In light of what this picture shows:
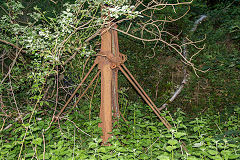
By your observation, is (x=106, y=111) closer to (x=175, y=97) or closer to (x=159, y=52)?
(x=175, y=97)

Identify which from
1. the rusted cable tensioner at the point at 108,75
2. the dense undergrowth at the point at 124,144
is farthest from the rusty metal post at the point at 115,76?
the dense undergrowth at the point at 124,144

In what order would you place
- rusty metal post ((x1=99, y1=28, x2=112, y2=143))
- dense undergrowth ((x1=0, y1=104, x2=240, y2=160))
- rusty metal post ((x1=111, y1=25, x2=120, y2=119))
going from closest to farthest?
dense undergrowth ((x1=0, y1=104, x2=240, y2=160))
rusty metal post ((x1=99, y1=28, x2=112, y2=143))
rusty metal post ((x1=111, y1=25, x2=120, y2=119))

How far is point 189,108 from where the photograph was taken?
4.92m

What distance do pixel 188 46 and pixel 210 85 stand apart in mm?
1083

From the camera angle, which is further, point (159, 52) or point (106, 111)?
point (159, 52)

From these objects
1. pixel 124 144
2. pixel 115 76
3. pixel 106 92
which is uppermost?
pixel 115 76

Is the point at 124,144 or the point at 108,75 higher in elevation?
the point at 108,75

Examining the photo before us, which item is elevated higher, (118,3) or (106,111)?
(118,3)

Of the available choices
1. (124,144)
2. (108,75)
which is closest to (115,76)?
(108,75)

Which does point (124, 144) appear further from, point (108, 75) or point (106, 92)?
point (108, 75)

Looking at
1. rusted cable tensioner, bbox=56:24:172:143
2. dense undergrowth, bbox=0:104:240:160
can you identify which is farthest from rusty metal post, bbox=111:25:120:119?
dense undergrowth, bbox=0:104:240:160

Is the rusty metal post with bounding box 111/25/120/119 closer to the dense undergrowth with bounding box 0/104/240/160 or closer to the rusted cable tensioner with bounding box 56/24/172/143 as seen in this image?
the rusted cable tensioner with bounding box 56/24/172/143

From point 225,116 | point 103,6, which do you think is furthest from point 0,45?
point 225,116

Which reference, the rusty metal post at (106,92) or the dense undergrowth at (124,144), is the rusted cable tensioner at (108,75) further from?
the dense undergrowth at (124,144)
